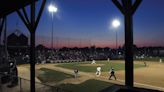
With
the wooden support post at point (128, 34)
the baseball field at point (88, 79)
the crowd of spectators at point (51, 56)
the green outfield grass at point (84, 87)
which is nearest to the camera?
the wooden support post at point (128, 34)

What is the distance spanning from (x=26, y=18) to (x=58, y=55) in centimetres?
5972

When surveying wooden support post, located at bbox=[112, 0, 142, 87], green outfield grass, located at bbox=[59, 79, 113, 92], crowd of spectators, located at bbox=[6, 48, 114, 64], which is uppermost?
wooden support post, located at bbox=[112, 0, 142, 87]

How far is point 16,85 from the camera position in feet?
63.6

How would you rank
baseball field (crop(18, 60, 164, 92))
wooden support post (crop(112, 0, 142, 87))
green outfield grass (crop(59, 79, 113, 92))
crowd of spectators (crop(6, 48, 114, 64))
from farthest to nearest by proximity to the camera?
crowd of spectators (crop(6, 48, 114, 64)), baseball field (crop(18, 60, 164, 92)), green outfield grass (crop(59, 79, 113, 92)), wooden support post (crop(112, 0, 142, 87))

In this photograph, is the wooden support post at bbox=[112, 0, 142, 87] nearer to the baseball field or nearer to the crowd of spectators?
the baseball field

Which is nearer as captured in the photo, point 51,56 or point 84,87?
point 84,87

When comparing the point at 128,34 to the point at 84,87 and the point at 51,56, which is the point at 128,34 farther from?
the point at 51,56

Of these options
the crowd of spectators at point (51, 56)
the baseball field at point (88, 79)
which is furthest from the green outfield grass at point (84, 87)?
the crowd of spectators at point (51, 56)

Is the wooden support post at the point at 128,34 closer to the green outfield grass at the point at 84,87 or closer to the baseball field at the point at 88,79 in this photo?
the baseball field at the point at 88,79

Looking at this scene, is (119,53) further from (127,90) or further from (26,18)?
(127,90)

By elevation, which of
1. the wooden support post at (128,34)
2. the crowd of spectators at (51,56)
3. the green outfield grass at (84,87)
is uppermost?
the wooden support post at (128,34)

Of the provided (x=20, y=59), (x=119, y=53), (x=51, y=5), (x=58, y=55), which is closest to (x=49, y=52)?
(x=58, y=55)

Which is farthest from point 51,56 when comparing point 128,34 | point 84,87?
point 128,34

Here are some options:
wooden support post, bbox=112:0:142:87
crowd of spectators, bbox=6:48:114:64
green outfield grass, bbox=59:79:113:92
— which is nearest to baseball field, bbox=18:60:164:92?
green outfield grass, bbox=59:79:113:92
